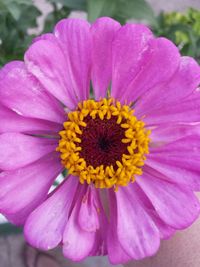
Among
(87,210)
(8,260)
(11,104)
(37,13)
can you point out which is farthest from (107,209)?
(8,260)

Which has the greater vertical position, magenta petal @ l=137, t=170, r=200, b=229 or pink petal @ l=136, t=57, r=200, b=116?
pink petal @ l=136, t=57, r=200, b=116

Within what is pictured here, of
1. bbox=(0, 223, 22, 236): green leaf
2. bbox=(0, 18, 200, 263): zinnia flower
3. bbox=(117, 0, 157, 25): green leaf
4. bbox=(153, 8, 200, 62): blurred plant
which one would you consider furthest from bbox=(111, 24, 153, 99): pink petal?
bbox=(0, 223, 22, 236): green leaf

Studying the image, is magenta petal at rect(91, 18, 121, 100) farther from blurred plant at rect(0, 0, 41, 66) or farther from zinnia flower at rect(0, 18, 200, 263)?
blurred plant at rect(0, 0, 41, 66)

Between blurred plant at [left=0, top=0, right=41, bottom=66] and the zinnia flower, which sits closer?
the zinnia flower

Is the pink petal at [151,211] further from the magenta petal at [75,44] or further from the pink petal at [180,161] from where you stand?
the magenta petal at [75,44]

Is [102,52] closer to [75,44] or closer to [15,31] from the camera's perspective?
[75,44]

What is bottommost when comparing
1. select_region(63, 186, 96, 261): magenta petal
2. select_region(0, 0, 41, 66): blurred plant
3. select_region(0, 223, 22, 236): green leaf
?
select_region(0, 223, 22, 236): green leaf

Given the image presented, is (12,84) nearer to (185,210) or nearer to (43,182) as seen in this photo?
(43,182)

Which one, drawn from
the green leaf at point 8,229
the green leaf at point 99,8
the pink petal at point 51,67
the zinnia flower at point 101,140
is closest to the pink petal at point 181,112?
the zinnia flower at point 101,140
